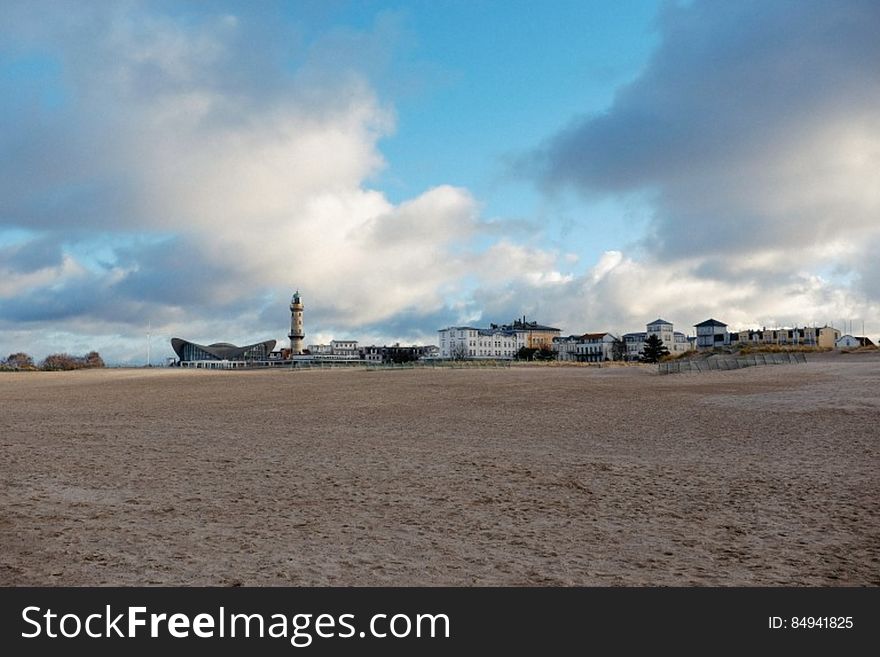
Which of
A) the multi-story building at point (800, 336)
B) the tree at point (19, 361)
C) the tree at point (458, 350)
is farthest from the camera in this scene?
the tree at point (458, 350)

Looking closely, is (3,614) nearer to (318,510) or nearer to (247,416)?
(318,510)

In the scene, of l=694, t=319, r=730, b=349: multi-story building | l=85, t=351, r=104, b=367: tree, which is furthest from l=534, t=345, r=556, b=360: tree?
l=85, t=351, r=104, b=367: tree

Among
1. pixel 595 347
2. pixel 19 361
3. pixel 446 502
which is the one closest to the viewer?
pixel 446 502

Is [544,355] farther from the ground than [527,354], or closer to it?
closer to it

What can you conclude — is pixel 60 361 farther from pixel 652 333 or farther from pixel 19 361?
pixel 652 333

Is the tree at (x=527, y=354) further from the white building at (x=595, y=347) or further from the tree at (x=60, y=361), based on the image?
the tree at (x=60, y=361)

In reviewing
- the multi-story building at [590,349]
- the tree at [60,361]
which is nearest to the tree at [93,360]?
the tree at [60,361]

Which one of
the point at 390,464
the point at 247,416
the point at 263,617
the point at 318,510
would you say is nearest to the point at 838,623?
the point at 263,617

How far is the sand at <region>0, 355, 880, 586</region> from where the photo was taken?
617cm

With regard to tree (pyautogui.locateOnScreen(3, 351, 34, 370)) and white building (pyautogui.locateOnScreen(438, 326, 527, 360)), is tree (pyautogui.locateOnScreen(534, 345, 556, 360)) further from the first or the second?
tree (pyautogui.locateOnScreen(3, 351, 34, 370))

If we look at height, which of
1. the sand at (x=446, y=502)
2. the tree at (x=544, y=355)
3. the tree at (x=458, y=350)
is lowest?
the sand at (x=446, y=502)

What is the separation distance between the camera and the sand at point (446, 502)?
20.2ft

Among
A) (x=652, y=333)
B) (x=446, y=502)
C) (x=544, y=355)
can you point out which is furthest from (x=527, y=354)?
(x=446, y=502)

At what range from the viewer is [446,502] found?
30.1 ft
